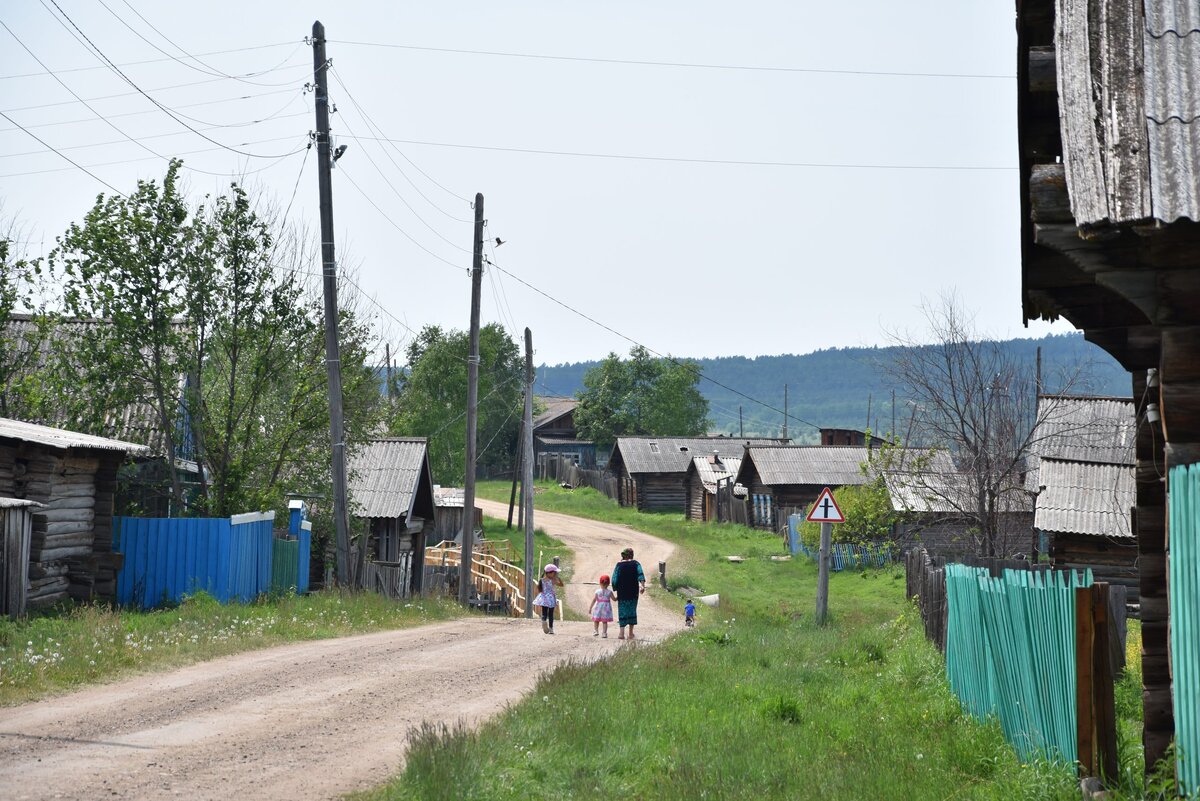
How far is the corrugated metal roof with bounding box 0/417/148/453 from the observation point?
53.4 feet

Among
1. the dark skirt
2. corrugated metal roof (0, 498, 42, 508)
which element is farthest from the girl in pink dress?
corrugated metal roof (0, 498, 42, 508)

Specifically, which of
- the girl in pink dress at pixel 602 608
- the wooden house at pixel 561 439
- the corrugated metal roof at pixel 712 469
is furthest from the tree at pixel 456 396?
the girl in pink dress at pixel 602 608

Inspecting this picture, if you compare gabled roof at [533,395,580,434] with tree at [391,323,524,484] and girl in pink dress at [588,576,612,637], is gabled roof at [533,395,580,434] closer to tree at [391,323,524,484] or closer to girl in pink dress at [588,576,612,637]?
tree at [391,323,524,484]

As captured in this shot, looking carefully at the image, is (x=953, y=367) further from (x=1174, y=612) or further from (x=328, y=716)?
(x=1174, y=612)

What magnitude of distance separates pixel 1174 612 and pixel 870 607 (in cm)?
2791

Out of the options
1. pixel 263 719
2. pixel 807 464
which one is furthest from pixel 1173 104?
pixel 807 464

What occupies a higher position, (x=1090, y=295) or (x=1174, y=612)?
(x=1090, y=295)

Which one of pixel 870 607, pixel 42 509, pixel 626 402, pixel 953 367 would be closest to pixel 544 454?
pixel 626 402

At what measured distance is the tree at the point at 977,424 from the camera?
2467 centimetres

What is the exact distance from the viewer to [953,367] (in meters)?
25.4

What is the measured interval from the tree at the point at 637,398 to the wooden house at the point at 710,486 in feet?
80.0

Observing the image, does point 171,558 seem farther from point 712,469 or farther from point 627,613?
point 712,469

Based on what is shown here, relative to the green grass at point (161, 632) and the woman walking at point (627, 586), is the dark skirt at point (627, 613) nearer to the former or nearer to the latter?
the woman walking at point (627, 586)

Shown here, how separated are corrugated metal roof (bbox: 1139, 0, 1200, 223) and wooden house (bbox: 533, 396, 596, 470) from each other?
8543 centimetres
